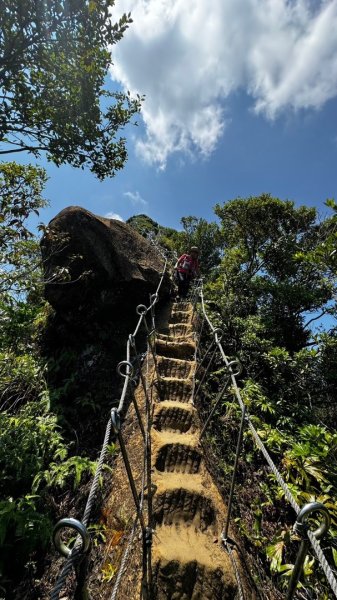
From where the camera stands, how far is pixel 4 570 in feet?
10.3

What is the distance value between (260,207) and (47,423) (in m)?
9.59

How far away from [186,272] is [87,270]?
3.33 m

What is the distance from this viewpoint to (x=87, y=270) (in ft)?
20.9

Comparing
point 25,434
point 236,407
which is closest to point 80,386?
point 25,434

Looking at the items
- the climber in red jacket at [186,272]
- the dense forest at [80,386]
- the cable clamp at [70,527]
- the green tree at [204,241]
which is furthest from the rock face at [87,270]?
the green tree at [204,241]

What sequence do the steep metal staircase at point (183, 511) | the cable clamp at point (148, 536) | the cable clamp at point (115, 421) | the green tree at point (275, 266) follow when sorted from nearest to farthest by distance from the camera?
the cable clamp at point (115, 421) → the steep metal staircase at point (183, 511) → the cable clamp at point (148, 536) → the green tree at point (275, 266)

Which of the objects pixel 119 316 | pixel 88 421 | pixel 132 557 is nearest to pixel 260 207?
pixel 119 316

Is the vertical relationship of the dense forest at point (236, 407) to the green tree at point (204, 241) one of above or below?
below

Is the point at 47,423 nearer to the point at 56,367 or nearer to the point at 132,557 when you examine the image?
the point at 56,367

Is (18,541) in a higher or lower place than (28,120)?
lower

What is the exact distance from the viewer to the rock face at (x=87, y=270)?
20.7ft

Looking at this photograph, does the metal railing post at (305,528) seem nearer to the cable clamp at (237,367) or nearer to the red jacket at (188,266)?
the cable clamp at (237,367)

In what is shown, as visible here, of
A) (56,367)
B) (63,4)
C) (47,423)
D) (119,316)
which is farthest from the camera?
(119,316)

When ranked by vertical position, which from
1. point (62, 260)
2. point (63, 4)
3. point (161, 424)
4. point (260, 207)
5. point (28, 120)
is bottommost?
point (161, 424)
